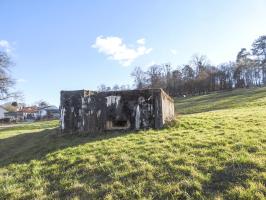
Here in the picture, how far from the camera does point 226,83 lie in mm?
71062

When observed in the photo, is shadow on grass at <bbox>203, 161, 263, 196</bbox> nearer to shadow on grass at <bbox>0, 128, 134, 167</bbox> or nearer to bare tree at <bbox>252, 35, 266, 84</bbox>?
shadow on grass at <bbox>0, 128, 134, 167</bbox>

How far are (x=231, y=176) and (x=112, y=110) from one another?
691cm

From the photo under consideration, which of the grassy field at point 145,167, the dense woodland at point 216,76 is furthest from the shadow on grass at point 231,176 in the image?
the dense woodland at point 216,76

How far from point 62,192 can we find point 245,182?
12.2ft

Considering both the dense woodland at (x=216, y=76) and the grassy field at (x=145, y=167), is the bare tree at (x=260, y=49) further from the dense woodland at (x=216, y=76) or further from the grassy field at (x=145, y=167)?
the grassy field at (x=145, y=167)

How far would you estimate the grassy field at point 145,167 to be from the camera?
5848 millimetres

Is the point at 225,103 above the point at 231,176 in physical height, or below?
above

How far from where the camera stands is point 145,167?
7023 mm

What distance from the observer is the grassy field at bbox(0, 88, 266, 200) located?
585 cm

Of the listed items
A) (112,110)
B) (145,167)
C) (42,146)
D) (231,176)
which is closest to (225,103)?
(112,110)

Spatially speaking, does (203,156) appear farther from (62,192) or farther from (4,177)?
(4,177)

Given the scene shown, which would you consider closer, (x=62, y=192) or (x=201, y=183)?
(x=201, y=183)

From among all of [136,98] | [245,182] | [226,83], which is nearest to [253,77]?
A: [226,83]

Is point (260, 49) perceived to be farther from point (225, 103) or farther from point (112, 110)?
point (112, 110)
